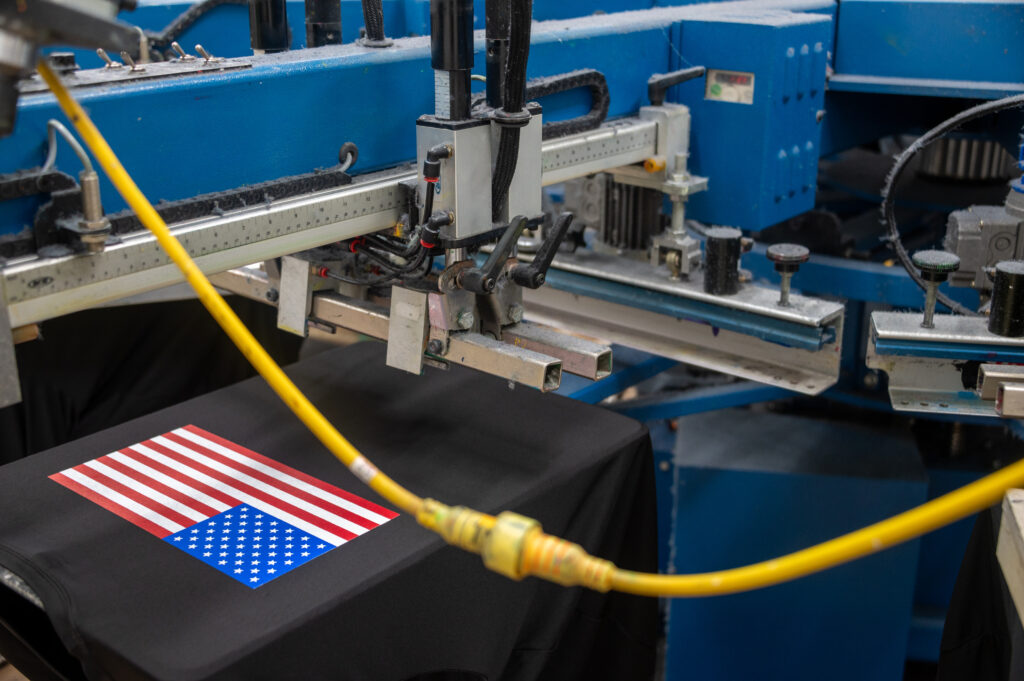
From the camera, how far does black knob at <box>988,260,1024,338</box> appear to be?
1.70 m

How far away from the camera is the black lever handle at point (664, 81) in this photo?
203 centimetres

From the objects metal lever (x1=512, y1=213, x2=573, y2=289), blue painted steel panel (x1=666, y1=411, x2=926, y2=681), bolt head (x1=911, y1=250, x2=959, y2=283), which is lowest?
blue painted steel panel (x1=666, y1=411, x2=926, y2=681)

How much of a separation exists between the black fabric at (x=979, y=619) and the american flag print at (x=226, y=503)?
3.09ft

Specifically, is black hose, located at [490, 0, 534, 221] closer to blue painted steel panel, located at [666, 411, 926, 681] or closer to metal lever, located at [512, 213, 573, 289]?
metal lever, located at [512, 213, 573, 289]

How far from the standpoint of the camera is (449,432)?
1814mm

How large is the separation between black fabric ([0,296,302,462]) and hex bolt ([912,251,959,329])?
1.80 metres

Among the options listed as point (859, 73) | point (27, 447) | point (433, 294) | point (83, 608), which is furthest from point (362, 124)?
point (27, 447)

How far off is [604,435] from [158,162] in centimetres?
89

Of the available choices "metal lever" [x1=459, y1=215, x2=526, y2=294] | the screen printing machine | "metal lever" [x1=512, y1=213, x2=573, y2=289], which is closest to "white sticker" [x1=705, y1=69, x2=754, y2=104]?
the screen printing machine

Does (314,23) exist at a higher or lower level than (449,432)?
higher

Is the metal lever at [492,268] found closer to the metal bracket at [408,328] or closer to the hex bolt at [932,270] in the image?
the metal bracket at [408,328]

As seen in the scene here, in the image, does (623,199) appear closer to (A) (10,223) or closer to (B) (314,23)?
(B) (314,23)

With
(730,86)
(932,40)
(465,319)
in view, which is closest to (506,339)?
(465,319)

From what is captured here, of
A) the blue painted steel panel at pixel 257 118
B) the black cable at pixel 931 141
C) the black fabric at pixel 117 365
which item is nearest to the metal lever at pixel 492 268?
the blue painted steel panel at pixel 257 118
